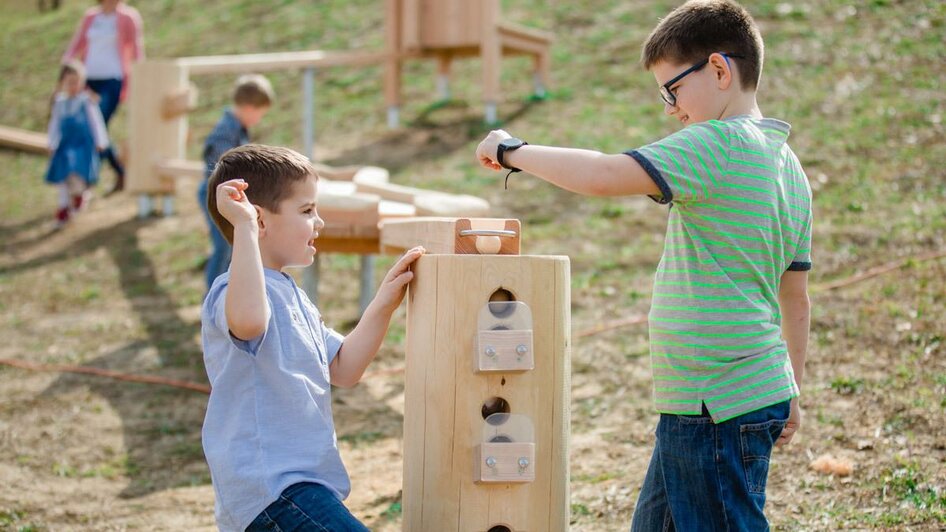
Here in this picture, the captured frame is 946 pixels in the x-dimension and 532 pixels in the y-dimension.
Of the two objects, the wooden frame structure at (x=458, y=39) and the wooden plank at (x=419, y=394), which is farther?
the wooden frame structure at (x=458, y=39)

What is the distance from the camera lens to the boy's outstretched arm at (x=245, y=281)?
7.30ft

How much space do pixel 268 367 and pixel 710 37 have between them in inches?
47.6

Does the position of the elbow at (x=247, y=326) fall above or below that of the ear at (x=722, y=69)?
below

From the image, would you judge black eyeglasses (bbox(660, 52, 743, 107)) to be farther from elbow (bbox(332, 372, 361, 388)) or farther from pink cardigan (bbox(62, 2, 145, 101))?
pink cardigan (bbox(62, 2, 145, 101))

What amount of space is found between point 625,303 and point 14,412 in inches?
133

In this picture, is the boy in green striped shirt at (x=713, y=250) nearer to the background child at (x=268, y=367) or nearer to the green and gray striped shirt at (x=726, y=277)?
the green and gray striped shirt at (x=726, y=277)

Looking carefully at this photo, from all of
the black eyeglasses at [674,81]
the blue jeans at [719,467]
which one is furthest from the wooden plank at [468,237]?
the blue jeans at [719,467]

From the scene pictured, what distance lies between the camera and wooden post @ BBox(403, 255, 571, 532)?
2.42 metres

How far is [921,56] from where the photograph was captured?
9.53m

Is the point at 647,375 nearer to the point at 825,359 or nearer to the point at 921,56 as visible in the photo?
the point at 825,359

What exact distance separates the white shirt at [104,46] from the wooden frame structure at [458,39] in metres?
2.59

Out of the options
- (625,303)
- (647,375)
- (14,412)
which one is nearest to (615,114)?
(625,303)

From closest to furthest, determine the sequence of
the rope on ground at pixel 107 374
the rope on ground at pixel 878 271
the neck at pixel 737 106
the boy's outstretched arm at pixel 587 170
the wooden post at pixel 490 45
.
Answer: the boy's outstretched arm at pixel 587 170
the neck at pixel 737 106
the rope on ground at pixel 107 374
the rope on ground at pixel 878 271
the wooden post at pixel 490 45

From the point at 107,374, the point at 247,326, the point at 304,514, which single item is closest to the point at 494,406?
the point at 304,514
